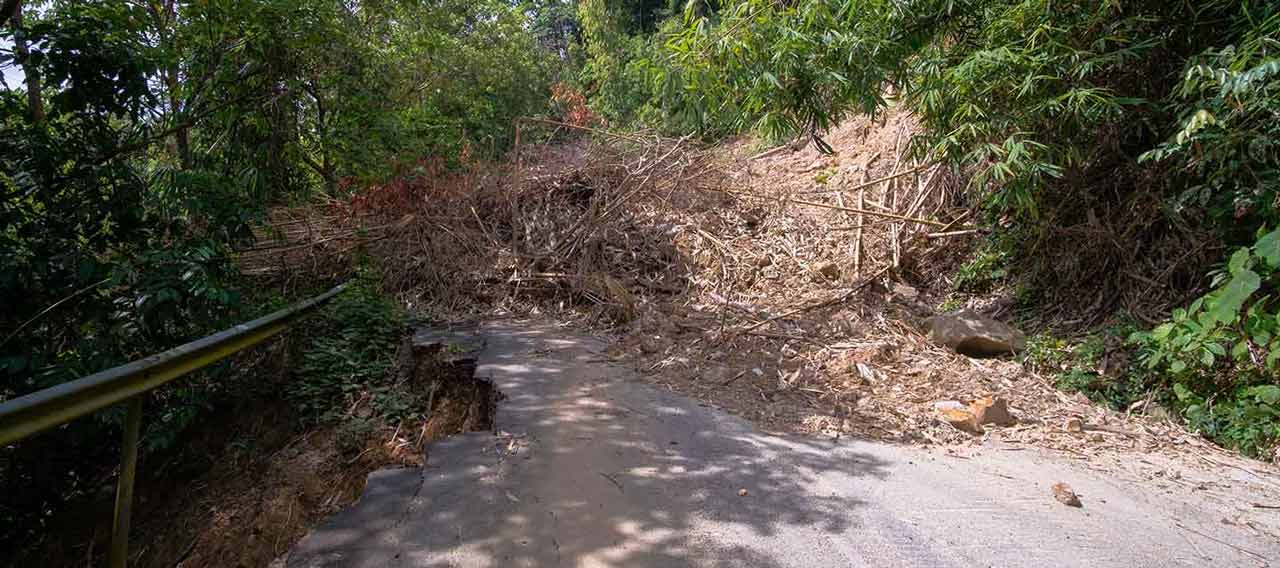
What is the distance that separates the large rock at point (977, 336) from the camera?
548cm

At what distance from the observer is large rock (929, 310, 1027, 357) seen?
548 cm

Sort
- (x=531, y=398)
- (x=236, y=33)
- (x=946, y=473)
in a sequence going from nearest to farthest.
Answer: (x=946, y=473) < (x=531, y=398) < (x=236, y=33)

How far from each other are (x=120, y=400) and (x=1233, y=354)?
19.7 ft

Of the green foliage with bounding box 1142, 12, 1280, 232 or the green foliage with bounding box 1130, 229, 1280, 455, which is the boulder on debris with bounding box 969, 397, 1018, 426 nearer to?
the green foliage with bounding box 1130, 229, 1280, 455

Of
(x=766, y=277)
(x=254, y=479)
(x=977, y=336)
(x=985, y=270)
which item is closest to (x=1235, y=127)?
→ (x=977, y=336)

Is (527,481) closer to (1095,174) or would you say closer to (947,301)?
(947,301)

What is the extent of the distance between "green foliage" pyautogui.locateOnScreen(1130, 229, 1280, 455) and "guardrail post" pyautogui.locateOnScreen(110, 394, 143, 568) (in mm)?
5813

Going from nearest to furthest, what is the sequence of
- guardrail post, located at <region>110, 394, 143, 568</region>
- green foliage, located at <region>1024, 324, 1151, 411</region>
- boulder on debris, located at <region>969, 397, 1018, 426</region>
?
guardrail post, located at <region>110, 394, 143, 568</region> → boulder on debris, located at <region>969, 397, 1018, 426</region> → green foliage, located at <region>1024, 324, 1151, 411</region>

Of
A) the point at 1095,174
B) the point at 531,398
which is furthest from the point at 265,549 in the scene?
the point at 1095,174

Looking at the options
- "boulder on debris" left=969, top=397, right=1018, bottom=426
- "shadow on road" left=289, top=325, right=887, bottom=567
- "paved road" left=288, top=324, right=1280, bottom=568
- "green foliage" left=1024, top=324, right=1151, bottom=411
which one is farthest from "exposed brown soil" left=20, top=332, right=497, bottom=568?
"green foliage" left=1024, top=324, right=1151, bottom=411

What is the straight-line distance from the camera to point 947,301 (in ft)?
22.3

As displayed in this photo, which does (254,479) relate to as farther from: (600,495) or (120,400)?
(600,495)

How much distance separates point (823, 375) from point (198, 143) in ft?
20.3

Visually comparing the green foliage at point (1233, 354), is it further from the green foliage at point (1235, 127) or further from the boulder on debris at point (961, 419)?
the boulder on debris at point (961, 419)
